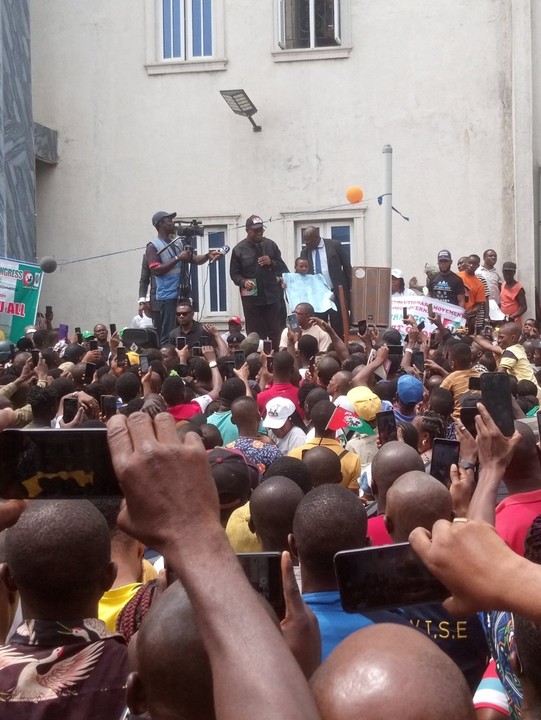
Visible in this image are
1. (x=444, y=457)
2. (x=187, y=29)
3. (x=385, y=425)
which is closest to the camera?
(x=444, y=457)

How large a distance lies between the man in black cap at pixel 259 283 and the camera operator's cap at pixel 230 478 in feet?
31.7

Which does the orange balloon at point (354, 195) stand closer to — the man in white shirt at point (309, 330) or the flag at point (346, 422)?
the man in white shirt at point (309, 330)

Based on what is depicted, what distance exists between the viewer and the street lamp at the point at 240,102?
18.4 meters

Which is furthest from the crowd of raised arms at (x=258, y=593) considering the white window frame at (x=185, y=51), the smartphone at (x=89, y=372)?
the white window frame at (x=185, y=51)

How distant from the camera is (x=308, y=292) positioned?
589 inches

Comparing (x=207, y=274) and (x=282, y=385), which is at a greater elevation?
(x=207, y=274)

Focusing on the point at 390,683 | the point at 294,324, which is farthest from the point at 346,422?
the point at 294,324

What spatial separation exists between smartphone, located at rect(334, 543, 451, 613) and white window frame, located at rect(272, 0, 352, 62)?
17872 mm

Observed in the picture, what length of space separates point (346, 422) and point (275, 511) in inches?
94.3

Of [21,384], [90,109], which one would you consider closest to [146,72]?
[90,109]

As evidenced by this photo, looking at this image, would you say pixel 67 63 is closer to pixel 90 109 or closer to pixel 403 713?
pixel 90 109

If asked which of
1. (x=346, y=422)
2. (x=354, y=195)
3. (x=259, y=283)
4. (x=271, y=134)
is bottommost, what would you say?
(x=346, y=422)

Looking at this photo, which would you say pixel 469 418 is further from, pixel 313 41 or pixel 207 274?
pixel 313 41

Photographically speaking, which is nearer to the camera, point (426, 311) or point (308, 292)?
point (308, 292)
